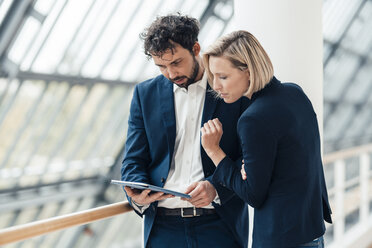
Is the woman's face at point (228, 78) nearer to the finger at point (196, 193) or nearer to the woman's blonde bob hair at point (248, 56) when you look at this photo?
the woman's blonde bob hair at point (248, 56)

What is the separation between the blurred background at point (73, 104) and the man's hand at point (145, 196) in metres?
3.15

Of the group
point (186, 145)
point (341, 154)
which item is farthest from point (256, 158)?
point (341, 154)

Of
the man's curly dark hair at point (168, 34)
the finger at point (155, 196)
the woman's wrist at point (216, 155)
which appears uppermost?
the man's curly dark hair at point (168, 34)

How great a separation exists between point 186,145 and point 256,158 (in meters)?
0.38

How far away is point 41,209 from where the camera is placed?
6.89 m

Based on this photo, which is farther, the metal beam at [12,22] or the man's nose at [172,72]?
the metal beam at [12,22]

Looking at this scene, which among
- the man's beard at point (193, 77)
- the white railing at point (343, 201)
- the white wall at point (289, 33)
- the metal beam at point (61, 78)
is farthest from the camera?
the metal beam at point (61, 78)

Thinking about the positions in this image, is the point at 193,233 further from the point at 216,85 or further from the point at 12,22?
the point at 12,22

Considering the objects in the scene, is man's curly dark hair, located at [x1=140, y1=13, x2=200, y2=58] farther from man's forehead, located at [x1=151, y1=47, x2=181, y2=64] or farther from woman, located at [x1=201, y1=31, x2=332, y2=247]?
woman, located at [x1=201, y1=31, x2=332, y2=247]

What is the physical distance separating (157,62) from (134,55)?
509 cm

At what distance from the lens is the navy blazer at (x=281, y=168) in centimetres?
138

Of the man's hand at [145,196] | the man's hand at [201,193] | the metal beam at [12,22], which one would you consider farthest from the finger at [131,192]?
the metal beam at [12,22]

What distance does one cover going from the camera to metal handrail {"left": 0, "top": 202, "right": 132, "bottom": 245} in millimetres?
1517

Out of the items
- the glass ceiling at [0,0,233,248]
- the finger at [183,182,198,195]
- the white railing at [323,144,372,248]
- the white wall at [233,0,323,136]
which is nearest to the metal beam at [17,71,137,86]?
the glass ceiling at [0,0,233,248]
